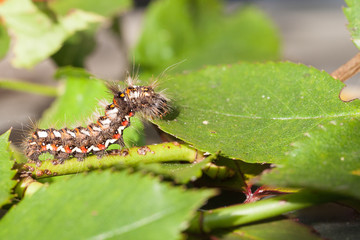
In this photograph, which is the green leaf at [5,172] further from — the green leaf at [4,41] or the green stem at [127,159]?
the green leaf at [4,41]

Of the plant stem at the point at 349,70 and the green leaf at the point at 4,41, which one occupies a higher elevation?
the green leaf at the point at 4,41

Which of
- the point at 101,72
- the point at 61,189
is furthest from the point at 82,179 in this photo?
the point at 101,72

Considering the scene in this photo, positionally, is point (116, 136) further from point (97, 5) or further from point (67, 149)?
point (97, 5)

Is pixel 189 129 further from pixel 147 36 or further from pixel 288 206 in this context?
pixel 147 36

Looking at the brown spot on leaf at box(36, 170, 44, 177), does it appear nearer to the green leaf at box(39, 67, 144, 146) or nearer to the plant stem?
the green leaf at box(39, 67, 144, 146)

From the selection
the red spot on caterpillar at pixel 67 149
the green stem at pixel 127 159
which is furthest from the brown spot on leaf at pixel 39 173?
the red spot on caterpillar at pixel 67 149

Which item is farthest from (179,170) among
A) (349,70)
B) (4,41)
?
(4,41)
